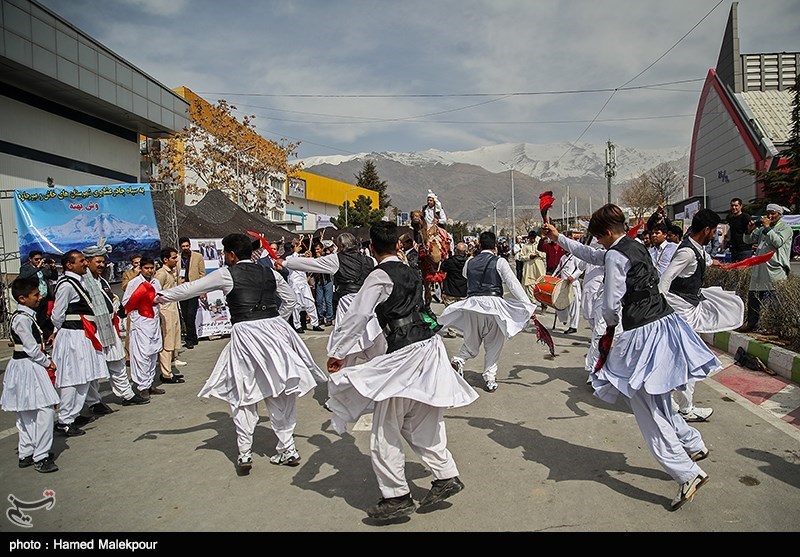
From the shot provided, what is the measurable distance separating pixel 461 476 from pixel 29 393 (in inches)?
152

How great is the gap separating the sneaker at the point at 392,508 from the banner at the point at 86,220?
32.6ft

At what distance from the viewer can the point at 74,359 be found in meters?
5.96

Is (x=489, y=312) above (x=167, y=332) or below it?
above

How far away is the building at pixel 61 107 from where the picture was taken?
1670cm

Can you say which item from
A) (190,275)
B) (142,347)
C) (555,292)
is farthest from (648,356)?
(190,275)

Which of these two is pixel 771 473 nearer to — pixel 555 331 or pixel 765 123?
pixel 555 331

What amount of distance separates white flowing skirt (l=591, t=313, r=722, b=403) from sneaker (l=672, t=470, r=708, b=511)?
619 mm

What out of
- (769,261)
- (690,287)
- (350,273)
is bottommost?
(690,287)

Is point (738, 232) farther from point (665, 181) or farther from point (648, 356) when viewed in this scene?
point (665, 181)

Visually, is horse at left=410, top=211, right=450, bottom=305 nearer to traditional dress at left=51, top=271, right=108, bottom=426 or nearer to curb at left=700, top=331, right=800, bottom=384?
traditional dress at left=51, top=271, right=108, bottom=426

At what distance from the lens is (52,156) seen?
19.8 metres

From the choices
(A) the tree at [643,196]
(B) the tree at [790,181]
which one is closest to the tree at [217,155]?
(B) the tree at [790,181]

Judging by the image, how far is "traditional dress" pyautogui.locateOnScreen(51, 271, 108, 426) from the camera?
5.92 meters

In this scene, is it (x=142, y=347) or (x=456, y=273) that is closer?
(x=142, y=347)
